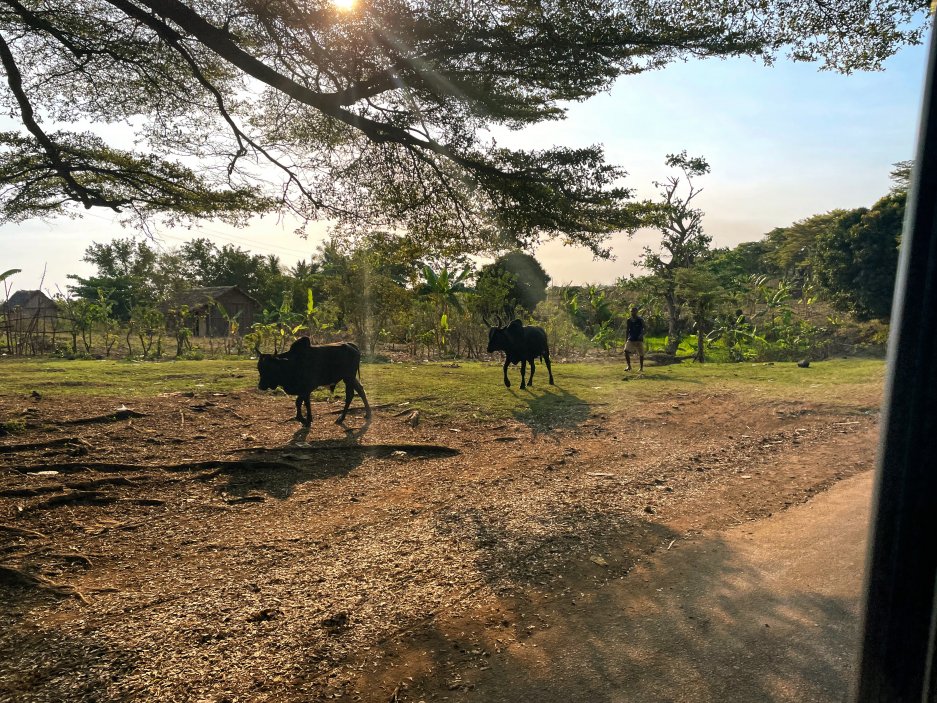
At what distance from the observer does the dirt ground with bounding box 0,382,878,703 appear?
280 cm

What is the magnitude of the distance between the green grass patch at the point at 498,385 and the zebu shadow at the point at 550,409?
2 centimetres

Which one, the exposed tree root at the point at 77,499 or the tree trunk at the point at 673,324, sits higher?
the tree trunk at the point at 673,324

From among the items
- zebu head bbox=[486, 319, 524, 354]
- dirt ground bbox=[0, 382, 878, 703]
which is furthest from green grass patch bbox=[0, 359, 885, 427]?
dirt ground bbox=[0, 382, 878, 703]

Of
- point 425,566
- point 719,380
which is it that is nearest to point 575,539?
point 425,566

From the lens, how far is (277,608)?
333 centimetres

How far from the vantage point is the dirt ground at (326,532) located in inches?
110

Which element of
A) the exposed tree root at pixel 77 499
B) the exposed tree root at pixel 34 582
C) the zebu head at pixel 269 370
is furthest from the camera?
the zebu head at pixel 269 370

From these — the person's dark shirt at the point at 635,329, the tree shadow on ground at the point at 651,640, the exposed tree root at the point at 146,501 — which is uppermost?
the person's dark shirt at the point at 635,329

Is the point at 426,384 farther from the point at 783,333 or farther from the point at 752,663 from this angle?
the point at 783,333

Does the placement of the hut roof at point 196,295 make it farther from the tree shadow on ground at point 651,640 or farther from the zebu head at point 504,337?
the tree shadow on ground at point 651,640

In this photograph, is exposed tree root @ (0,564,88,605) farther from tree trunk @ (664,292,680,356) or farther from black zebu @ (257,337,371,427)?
tree trunk @ (664,292,680,356)

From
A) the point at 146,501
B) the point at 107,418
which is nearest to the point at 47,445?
the point at 107,418

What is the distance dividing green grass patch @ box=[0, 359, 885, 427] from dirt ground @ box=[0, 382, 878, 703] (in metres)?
1.38

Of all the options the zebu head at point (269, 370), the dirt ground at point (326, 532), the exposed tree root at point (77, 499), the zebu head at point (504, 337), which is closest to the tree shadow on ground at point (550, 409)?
the dirt ground at point (326, 532)
